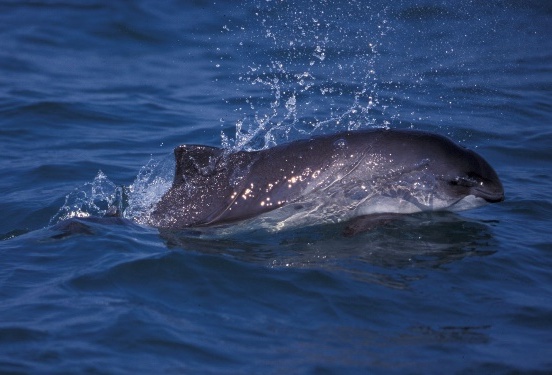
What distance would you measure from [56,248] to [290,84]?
7034 mm

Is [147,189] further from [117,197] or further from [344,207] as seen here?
[344,207]

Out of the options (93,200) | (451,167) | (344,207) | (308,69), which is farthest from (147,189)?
(308,69)

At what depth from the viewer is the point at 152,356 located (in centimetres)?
583

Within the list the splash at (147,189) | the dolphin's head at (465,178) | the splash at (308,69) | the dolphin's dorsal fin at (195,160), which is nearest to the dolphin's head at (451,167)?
the dolphin's head at (465,178)

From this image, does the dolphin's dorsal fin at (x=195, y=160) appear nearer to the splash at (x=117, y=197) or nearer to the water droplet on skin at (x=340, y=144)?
the splash at (x=117, y=197)

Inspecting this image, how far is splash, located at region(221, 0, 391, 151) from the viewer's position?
39.8 feet

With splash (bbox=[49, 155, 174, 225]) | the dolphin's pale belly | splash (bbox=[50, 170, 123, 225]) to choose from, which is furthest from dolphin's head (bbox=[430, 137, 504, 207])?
splash (bbox=[50, 170, 123, 225])

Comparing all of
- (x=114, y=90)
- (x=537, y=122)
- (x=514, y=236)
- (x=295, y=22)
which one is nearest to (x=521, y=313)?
(x=514, y=236)

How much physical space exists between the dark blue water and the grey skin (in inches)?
10.7

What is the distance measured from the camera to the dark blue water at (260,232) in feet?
19.8

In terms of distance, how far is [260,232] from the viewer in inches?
324

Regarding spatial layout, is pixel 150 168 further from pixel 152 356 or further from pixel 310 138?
pixel 152 356

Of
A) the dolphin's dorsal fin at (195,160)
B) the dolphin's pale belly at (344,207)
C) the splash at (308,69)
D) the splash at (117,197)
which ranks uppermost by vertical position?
the splash at (308,69)

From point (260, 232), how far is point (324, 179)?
817 millimetres
